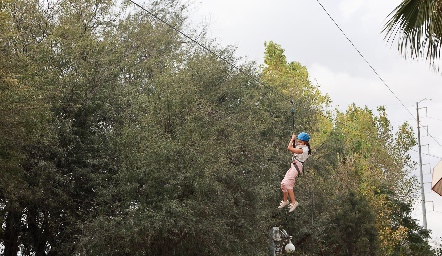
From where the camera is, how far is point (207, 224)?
79.6 ft

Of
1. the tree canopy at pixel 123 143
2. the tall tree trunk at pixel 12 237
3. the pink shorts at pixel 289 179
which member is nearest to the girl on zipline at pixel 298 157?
the pink shorts at pixel 289 179

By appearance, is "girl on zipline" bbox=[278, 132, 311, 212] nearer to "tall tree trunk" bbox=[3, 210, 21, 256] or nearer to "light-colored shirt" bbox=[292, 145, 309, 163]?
"light-colored shirt" bbox=[292, 145, 309, 163]

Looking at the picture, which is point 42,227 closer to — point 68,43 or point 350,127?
point 68,43

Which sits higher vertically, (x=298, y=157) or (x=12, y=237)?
(x=12, y=237)

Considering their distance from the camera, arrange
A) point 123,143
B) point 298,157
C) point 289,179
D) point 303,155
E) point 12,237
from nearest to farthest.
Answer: point 303,155, point 298,157, point 289,179, point 123,143, point 12,237

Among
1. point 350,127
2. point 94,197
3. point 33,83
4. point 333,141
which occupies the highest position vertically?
point 350,127

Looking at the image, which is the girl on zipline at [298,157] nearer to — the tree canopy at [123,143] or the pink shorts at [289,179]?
the pink shorts at [289,179]

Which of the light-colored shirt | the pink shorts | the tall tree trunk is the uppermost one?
the tall tree trunk

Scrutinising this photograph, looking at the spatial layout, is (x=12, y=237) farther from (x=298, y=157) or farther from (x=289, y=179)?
(x=298, y=157)

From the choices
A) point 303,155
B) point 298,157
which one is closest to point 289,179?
point 298,157

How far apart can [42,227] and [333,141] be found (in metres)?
22.4

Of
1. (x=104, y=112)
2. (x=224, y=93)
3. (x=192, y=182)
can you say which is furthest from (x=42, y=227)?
(x=224, y=93)

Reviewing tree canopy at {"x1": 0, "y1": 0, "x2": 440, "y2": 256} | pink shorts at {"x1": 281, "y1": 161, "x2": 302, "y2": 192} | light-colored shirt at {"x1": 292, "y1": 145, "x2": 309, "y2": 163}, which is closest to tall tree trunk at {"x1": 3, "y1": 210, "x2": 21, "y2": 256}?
tree canopy at {"x1": 0, "y1": 0, "x2": 440, "y2": 256}

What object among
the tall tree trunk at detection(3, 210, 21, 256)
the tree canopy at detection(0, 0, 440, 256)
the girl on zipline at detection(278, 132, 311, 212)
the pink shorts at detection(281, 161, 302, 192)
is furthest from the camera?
the tall tree trunk at detection(3, 210, 21, 256)
